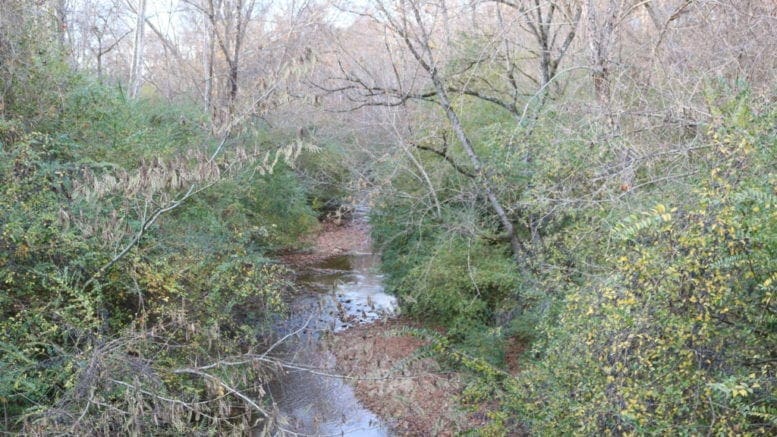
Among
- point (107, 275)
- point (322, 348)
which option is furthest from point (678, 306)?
point (322, 348)

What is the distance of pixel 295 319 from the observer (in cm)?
1384

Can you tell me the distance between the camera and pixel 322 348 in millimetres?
12023

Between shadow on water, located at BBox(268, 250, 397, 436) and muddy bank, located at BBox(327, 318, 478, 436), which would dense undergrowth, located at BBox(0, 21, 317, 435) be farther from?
muddy bank, located at BBox(327, 318, 478, 436)

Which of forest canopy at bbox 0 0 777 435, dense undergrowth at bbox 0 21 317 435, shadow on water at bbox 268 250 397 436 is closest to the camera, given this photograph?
forest canopy at bbox 0 0 777 435

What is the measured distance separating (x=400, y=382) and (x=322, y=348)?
78.0 inches

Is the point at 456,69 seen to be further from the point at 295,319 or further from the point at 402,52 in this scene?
the point at 295,319

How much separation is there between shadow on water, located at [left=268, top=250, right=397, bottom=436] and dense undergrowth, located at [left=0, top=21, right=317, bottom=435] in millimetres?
844

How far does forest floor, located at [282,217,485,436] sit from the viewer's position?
8875 mm

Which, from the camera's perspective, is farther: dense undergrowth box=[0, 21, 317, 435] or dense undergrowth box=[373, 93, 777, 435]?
dense undergrowth box=[0, 21, 317, 435]

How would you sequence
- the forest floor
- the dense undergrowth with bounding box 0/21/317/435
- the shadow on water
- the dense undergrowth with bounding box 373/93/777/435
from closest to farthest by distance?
1. the dense undergrowth with bounding box 373/93/777/435
2. the dense undergrowth with bounding box 0/21/317/435
3. the forest floor
4. the shadow on water

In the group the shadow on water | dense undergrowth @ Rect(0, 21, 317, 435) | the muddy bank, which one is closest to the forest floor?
the muddy bank

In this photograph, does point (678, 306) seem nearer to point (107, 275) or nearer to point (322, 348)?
point (107, 275)

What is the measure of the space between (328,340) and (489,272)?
124 inches

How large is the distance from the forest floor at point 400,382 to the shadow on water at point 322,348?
0.86 ft
